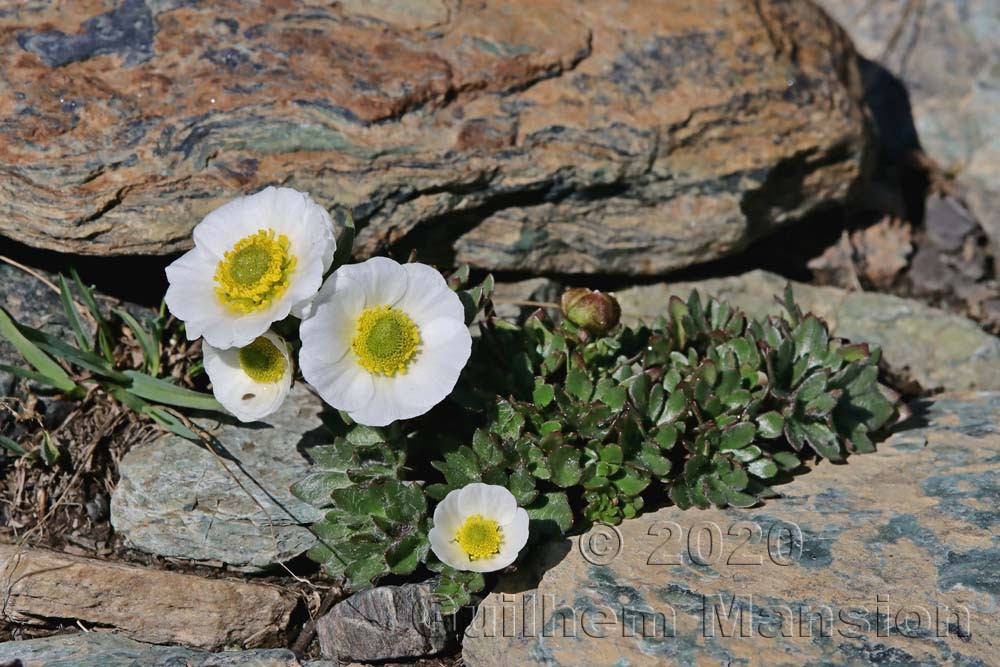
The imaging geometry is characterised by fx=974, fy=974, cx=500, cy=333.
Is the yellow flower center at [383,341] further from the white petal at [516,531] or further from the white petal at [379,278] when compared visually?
the white petal at [516,531]

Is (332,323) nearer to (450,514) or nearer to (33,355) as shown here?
(450,514)

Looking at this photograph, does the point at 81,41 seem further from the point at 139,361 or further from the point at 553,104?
the point at 553,104

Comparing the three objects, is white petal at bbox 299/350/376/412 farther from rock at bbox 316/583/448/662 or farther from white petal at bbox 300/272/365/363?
rock at bbox 316/583/448/662

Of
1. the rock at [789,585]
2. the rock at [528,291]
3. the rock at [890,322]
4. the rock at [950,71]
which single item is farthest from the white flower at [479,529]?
the rock at [950,71]

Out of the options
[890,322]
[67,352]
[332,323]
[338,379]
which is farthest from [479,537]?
[890,322]

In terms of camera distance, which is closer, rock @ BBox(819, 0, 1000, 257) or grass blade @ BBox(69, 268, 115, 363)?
grass blade @ BBox(69, 268, 115, 363)

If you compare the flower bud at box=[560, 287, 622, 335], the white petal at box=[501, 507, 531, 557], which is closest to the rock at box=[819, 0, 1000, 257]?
the flower bud at box=[560, 287, 622, 335]

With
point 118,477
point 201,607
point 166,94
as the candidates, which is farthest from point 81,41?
point 201,607
